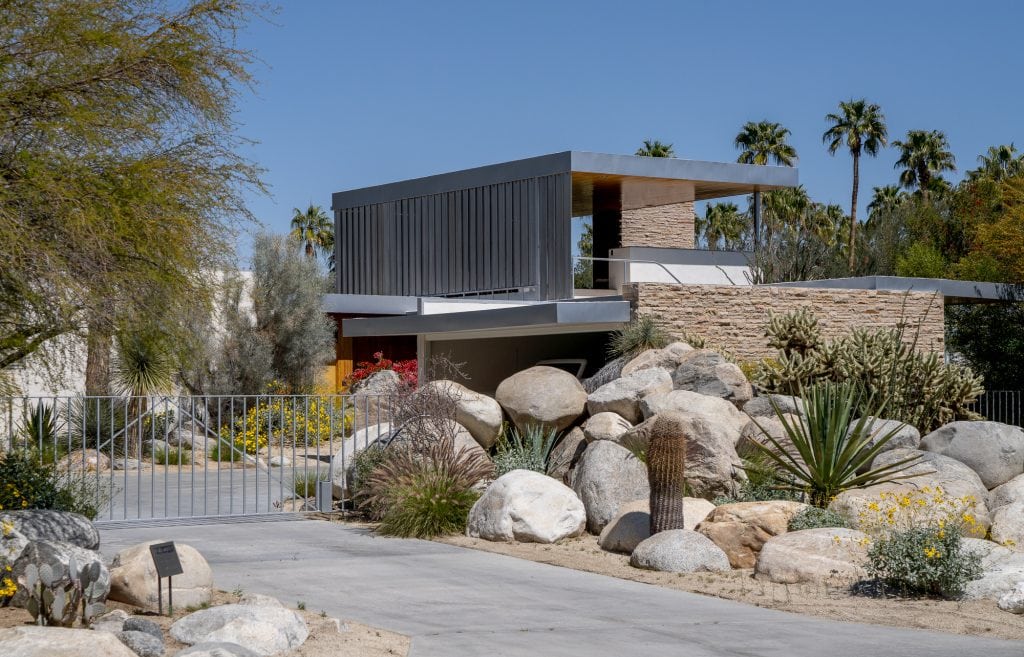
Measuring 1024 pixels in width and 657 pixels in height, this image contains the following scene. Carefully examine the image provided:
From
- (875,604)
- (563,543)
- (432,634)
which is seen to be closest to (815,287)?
(563,543)

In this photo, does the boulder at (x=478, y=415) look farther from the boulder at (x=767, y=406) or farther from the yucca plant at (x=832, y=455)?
the yucca plant at (x=832, y=455)

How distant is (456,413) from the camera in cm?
1738

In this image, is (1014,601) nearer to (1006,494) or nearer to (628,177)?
(1006,494)

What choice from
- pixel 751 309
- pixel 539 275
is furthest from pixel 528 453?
pixel 539 275

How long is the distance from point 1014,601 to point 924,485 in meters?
4.27

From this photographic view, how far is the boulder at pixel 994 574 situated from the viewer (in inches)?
423

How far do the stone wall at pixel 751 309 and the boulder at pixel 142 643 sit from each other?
15.6 metres

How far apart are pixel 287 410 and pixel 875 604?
19548 millimetres

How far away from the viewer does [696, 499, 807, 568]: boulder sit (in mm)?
12930

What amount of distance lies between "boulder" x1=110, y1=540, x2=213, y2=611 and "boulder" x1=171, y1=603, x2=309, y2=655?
937mm

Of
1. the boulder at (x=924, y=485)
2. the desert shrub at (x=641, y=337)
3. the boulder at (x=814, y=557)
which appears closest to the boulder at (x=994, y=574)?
the boulder at (x=814, y=557)

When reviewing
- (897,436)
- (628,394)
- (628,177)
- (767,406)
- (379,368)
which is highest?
(628,177)

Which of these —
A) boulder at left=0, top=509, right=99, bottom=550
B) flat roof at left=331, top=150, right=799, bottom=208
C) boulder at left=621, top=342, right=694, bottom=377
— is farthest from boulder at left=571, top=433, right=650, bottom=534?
flat roof at left=331, top=150, right=799, bottom=208

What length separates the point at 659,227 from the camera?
1435 inches
